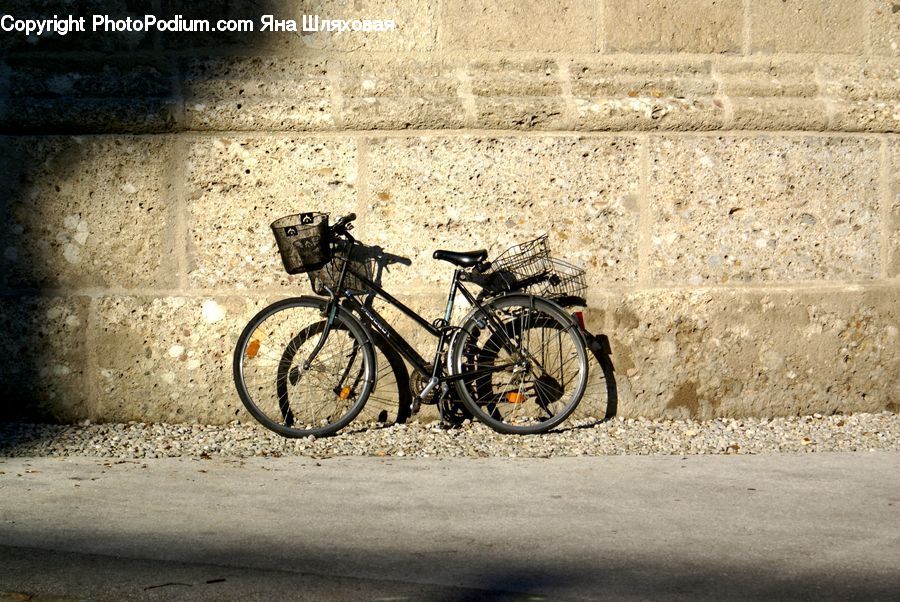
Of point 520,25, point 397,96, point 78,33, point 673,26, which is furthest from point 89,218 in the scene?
point 673,26

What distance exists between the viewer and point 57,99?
6.23 metres

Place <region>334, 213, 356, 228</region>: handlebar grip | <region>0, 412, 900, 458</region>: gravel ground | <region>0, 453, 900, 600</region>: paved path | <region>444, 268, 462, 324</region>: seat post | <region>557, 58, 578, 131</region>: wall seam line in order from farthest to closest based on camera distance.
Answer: <region>557, 58, 578, 131</region>: wall seam line → <region>444, 268, 462, 324</region>: seat post → <region>334, 213, 356, 228</region>: handlebar grip → <region>0, 412, 900, 458</region>: gravel ground → <region>0, 453, 900, 600</region>: paved path

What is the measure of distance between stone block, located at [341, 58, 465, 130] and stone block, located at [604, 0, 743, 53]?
3.09 ft

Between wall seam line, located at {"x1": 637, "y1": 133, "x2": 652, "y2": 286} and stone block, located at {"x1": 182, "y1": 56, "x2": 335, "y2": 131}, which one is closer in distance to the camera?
stone block, located at {"x1": 182, "y1": 56, "x2": 335, "y2": 131}

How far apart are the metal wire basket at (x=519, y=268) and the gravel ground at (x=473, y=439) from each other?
779 mm

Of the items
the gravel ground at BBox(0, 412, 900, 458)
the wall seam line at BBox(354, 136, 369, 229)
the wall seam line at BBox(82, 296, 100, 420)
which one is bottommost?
the gravel ground at BBox(0, 412, 900, 458)

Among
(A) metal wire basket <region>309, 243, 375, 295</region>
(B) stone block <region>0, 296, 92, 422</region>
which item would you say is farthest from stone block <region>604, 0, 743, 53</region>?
(B) stone block <region>0, 296, 92, 422</region>

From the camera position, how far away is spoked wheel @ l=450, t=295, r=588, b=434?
240 inches

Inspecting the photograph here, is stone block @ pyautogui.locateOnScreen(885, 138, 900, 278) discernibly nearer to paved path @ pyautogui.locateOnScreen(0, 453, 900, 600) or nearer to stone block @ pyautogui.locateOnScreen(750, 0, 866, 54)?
stone block @ pyautogui.locateOnScreen(750, 0, 866, 54)

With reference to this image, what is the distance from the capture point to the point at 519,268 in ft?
20.7

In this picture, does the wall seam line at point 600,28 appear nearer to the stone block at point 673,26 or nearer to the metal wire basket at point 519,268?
the stone block at point 673,26

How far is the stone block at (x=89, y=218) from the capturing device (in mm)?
6242

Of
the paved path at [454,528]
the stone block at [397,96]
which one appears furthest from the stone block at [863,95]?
the stone block at [397,96]

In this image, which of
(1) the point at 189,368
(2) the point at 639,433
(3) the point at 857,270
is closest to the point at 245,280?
(1) the point at 189,368
